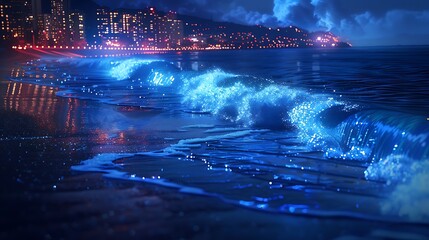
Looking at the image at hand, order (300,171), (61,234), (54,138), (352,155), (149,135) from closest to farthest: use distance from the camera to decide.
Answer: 1. (61,234)
2. (300,171)
3. (352,155)
4. (54,138)
5. (149,135)

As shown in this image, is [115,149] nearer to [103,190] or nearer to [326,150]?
[103,190]

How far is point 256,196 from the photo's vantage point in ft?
21.6

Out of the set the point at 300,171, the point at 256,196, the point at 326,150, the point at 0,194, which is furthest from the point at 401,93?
the point at 0,194

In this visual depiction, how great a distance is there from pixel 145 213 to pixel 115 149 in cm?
422

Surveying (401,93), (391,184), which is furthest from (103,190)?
(401,93)

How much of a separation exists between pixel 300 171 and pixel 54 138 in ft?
17.7

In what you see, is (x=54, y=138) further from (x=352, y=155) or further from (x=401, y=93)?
(x=401, y=93)

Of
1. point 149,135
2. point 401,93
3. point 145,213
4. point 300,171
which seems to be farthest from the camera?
point 401,93

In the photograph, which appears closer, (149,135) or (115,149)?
(115,149)

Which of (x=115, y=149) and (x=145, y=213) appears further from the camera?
(x=115, y=149)

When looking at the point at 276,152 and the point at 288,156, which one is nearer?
the point at 288,156

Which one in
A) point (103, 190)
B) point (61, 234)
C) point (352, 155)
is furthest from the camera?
point (352, 155)

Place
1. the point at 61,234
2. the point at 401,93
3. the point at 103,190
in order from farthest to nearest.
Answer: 1. the point at 401,93
2. the point at 103,190
3. the point at 61,234

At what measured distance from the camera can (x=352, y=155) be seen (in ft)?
30.4
